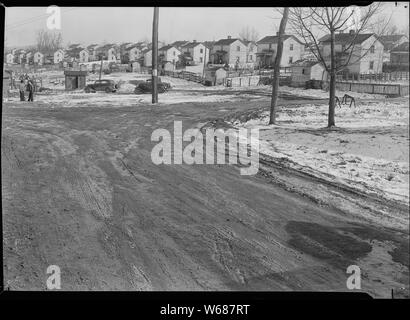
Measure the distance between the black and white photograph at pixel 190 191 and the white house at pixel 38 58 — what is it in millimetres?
47

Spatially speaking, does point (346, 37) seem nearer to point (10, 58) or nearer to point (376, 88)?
point (10, 58)

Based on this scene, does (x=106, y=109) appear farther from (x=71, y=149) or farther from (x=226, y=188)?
(x=226, y=188)

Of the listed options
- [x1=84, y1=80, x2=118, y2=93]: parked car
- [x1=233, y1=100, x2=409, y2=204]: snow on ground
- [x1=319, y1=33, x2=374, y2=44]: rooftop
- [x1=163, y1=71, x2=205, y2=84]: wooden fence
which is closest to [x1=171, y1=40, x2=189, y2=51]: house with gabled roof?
[x1=163, y1=71, x2=205, y2=84]: wooden fence

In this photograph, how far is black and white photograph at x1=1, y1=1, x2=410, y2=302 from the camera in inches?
136

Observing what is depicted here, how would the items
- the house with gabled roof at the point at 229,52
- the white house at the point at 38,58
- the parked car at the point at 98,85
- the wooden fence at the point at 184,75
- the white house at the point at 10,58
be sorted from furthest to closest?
the parked car at the point at 98,85 < the wooden fence at the point at 184,75 < the house with gabled roof at the point at 229,52 < the white house at the point at 38,58 < the white house at the point at 10,58

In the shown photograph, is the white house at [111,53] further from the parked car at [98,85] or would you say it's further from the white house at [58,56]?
the parked car at [98,85]

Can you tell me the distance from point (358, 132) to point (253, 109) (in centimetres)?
677

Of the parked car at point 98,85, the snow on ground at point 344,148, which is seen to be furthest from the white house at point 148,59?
the snow on ground at point 344,148

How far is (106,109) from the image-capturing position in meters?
14.3

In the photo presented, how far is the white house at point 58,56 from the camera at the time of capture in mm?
2958

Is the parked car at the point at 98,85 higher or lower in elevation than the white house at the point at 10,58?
lower

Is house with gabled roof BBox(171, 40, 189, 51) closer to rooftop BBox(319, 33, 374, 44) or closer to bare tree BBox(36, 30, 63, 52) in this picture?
bare tree BBox(36, 30, 63, 52)

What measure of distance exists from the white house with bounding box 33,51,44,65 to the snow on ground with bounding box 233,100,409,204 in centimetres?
503
